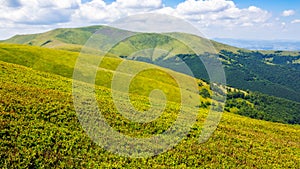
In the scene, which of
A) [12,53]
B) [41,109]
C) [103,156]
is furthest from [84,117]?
[12,53]

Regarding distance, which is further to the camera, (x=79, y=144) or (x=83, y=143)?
(x=83, y=143)

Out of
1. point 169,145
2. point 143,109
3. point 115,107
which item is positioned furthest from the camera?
point 143,109

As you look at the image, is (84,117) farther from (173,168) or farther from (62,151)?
(173,168)

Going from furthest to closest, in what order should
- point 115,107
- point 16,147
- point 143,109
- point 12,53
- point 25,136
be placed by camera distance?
point 12,53
point 143,109
point 115,107
point 25,136
point 16,147

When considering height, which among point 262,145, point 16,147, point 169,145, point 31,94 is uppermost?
point 31,94

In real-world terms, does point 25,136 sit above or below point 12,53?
below

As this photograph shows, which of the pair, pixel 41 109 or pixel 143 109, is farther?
pixel 143 109

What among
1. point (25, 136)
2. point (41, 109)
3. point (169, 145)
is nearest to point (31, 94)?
point (41, 109)
